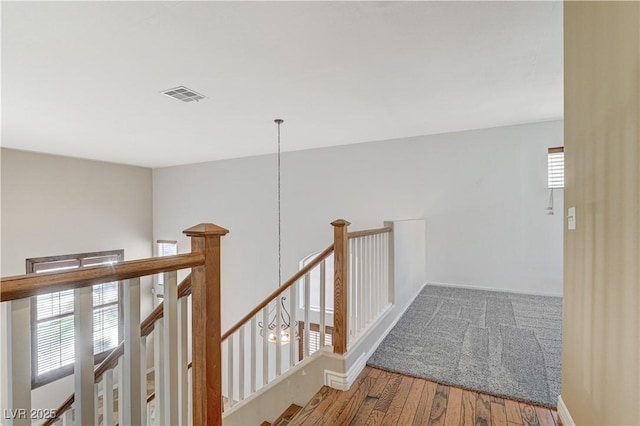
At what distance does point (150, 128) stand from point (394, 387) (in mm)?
4309

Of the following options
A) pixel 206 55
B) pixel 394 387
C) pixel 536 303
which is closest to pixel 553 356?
pixel 394 387

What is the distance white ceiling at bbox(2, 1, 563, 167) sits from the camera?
195 cm

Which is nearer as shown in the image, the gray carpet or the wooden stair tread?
the gray carpet

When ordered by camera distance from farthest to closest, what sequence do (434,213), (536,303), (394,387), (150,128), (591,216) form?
(434,213)
(150,128)
(536,303)
(394,387)
(591,216)

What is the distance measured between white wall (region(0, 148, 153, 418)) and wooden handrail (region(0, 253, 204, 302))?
609 centimetres

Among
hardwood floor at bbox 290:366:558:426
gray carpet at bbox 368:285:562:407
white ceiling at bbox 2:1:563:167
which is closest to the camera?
hardwood floor at bbox 290:366:558:426

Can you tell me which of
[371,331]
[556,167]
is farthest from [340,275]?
[556,167]

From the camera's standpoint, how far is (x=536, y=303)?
12.3 feet

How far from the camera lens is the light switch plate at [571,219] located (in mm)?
1580

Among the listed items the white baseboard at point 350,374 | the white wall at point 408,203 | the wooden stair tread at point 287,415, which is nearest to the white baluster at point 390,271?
the white baseboard at point 350,374

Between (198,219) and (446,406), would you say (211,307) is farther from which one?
(198,219)

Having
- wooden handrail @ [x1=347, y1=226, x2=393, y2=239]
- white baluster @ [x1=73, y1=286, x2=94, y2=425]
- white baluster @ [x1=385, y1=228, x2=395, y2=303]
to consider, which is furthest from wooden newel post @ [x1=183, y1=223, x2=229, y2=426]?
white baluster @ [x1=385, y1=228, x2=395, y2=303]

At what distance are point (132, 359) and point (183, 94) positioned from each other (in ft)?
9.15

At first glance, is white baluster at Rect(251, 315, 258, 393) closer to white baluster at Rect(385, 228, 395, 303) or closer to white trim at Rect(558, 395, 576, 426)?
white baluster at Rect(385, 228, 395, 303)
